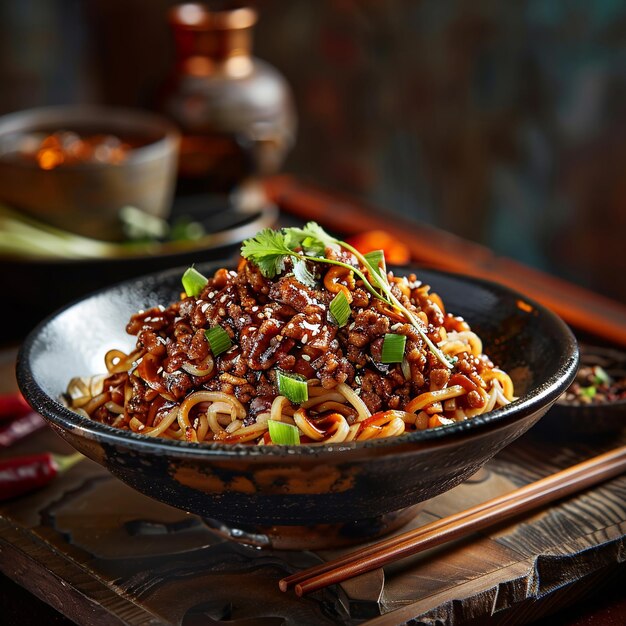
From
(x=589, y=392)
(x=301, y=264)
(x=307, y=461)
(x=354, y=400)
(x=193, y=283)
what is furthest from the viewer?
(x=589, y=392)

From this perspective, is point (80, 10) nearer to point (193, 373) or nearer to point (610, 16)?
point (610, 16)

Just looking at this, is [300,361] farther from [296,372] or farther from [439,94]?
[439,94]

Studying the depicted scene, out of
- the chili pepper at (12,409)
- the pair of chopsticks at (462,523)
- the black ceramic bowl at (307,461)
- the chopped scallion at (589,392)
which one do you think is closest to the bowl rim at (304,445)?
the black ceramic bowl at (307,461)

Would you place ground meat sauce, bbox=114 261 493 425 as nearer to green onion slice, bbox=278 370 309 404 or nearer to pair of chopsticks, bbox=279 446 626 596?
green onion slice, bbox=278 370 309 404

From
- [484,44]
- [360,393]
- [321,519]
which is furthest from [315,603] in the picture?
[484,44]

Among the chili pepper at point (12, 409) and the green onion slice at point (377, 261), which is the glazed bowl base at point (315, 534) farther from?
the chili pepper at point (12, 409)

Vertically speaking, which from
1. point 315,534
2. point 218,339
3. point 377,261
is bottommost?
point 315,534

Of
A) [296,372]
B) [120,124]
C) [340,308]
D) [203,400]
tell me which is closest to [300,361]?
[296,372]
